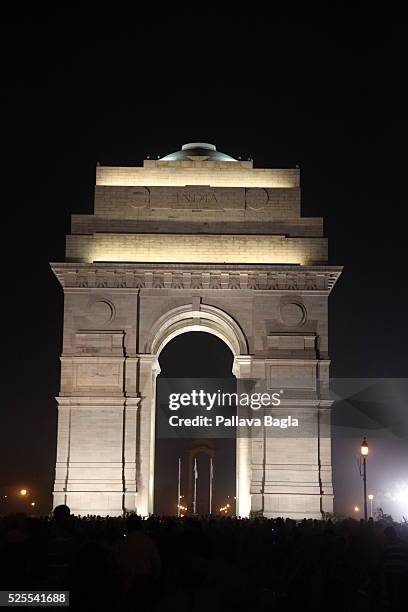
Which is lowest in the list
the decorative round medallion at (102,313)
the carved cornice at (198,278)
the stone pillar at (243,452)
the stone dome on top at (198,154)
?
the stone pillar at (243,452)

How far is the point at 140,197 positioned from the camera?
45125mm

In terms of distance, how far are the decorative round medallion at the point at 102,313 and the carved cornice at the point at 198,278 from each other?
839 mm

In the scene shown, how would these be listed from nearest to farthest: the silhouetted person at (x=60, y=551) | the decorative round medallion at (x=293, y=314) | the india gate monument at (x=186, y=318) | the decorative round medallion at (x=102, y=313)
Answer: the silhouetted person at (x=60, y=551) < the india gate monument at (x=186, y=318) < the decorative round medallion at (x=102, y=313) < the decorative round medallion at (x=293, y=314)

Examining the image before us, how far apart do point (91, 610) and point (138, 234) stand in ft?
116

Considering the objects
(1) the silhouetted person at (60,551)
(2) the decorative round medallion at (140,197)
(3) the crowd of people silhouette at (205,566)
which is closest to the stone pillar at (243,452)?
(2) the decorative round medallion at (140,197)

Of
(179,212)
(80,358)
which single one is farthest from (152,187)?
(80,358)

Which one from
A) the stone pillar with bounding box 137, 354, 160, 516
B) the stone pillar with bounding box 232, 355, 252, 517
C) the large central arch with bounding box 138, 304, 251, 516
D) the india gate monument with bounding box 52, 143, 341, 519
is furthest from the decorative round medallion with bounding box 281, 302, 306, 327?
the stone pillar with bounding box 137, 354, 160, 516

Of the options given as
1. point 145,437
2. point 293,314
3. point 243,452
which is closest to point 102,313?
point 145,437

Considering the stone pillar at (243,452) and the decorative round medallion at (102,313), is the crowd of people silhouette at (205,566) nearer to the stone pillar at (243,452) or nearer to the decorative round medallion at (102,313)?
the stone pillar at (243,452)

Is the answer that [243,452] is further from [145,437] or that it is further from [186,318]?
[186,318]

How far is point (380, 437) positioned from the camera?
245 feet

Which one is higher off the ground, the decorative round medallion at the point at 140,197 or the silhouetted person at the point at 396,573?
the decorative round medallion at the point at 140,197

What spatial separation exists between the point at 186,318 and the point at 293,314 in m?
4.94

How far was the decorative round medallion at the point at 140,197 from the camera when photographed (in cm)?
4503
